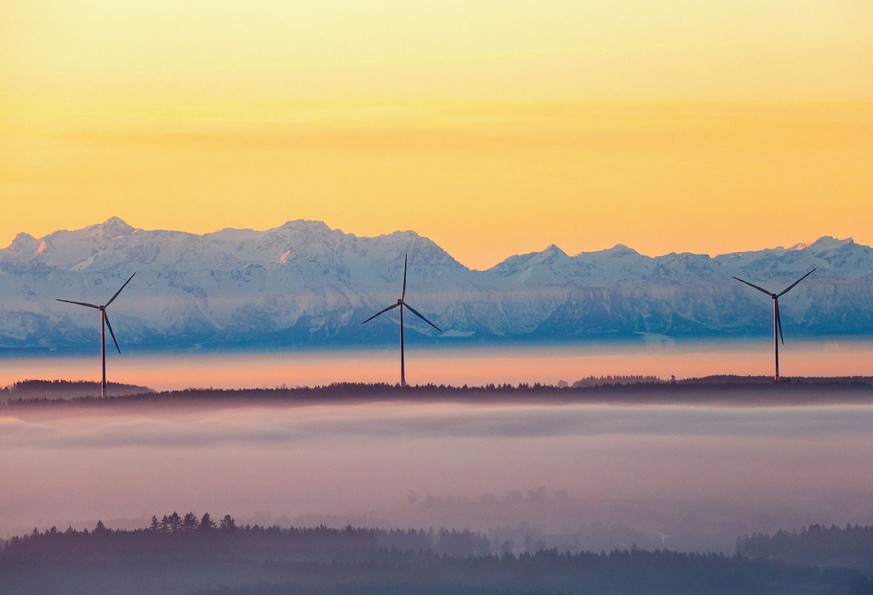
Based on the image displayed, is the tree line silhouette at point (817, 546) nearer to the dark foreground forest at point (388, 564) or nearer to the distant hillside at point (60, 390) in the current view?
the dark foreground forest at point (388, 564)

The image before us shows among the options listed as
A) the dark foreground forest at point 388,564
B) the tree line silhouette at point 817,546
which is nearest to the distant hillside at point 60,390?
the dark foreground forest at point 388,564

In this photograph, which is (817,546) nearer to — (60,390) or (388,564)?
(388,564)

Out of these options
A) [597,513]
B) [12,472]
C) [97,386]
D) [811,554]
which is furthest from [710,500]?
[97,386]

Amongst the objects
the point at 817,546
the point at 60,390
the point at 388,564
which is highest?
the point at 60,390

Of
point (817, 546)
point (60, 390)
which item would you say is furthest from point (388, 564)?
point (60, 390)

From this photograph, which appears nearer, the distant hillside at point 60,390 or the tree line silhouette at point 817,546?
the tree line silhouette at point 817,546

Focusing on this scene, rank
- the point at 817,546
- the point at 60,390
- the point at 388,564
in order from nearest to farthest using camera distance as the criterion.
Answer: the point at 388,564, the point at 817,546, the point at 60,390

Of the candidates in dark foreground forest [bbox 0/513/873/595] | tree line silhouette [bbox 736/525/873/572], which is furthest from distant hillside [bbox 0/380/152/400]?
tree line silhouette [bbox 736/525/873/572]

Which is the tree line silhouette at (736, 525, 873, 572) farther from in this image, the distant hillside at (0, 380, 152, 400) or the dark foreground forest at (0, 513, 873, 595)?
the distant hillside at (0, 380, 152, 400)

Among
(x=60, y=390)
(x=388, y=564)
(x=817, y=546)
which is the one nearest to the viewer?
(x=388, y=564)
